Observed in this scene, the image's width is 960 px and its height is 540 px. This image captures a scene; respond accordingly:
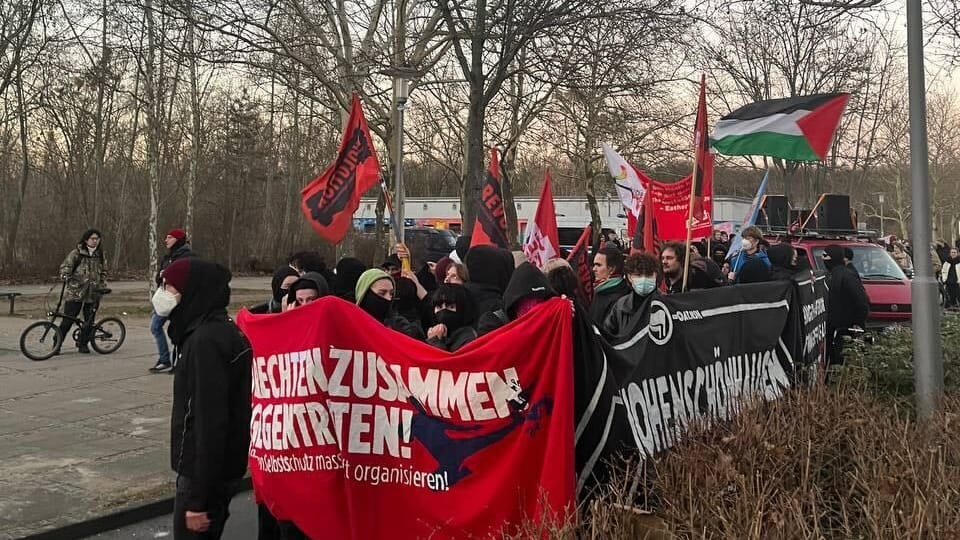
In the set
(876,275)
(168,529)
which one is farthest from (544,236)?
(876,275)

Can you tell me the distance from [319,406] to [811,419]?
2693 millimetres

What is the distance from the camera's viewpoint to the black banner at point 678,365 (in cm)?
419

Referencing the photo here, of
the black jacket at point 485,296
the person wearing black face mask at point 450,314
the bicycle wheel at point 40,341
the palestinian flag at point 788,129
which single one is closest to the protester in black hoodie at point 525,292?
the person wearing black face mask at point 450,314

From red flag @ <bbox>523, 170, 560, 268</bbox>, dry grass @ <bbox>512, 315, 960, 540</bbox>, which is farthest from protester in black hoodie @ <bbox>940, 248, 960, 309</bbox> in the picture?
dry grass @ <bbox>512, 315, 960, 540</bbox>

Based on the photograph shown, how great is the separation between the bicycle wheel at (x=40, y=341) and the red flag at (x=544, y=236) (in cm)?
760

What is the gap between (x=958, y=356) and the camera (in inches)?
285

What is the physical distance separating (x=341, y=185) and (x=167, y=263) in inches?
96.0

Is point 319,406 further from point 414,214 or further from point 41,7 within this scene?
point 414,214

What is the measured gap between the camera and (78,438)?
315 inches

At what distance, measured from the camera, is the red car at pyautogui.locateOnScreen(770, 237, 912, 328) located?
13.5 meters

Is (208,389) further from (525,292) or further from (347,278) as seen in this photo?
(347,278)

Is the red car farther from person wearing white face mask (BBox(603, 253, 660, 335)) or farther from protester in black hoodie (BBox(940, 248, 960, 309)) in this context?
protester in black hoodie (BBox(940, 248, 960, 309))

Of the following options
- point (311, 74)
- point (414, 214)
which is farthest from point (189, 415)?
point (414, 214)

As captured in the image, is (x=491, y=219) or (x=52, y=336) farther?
(x=52, y=336)
